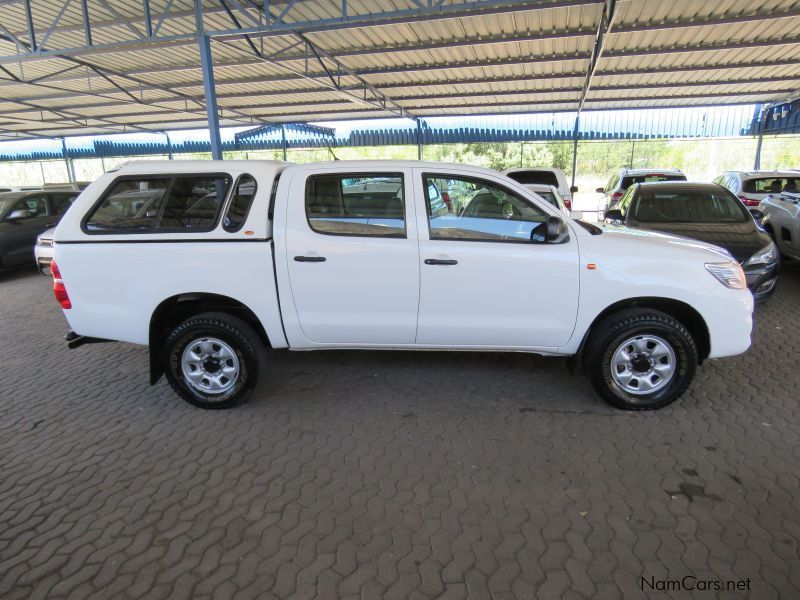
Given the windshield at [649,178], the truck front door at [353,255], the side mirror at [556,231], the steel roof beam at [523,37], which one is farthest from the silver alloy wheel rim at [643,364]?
the windshield at [649,178]

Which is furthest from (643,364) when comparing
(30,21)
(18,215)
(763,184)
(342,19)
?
(18,215)

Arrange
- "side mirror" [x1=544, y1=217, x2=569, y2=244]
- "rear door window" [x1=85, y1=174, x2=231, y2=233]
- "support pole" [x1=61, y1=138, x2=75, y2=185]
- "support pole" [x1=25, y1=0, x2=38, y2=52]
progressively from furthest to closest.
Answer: "support pole" [x1=61, y1=138, x2=75, y2=185] < "support pole" [x1=25, y1=0, x2=38, y2=52] < "rear door window" [x1=85, y1=174, x2=231, y2=233] < "side mirror" [x1=544, y1=217, x2=569, y2=244]

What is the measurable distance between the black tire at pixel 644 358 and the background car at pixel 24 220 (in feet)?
36.8

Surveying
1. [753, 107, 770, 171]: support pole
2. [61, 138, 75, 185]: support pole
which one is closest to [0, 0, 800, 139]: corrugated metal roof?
[753, 107, 770, 171]: support pole

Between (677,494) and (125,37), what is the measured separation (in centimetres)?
1413

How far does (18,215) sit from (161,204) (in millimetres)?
8628

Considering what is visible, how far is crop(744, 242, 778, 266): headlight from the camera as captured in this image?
5.80 meters

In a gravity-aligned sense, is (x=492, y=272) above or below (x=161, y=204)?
below

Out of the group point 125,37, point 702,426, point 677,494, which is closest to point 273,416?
point 677,494

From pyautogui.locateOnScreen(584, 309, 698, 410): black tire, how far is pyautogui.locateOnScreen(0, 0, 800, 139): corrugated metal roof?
6.35 metres

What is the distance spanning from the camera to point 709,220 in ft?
22.3

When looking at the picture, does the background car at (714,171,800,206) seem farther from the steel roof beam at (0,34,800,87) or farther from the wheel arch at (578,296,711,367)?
the wheel arch at (578,296,711,367)

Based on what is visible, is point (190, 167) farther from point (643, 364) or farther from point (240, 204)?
point (643, 364)

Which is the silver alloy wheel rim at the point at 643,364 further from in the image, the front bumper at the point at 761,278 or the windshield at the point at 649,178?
the windshield at the point at 649,178
